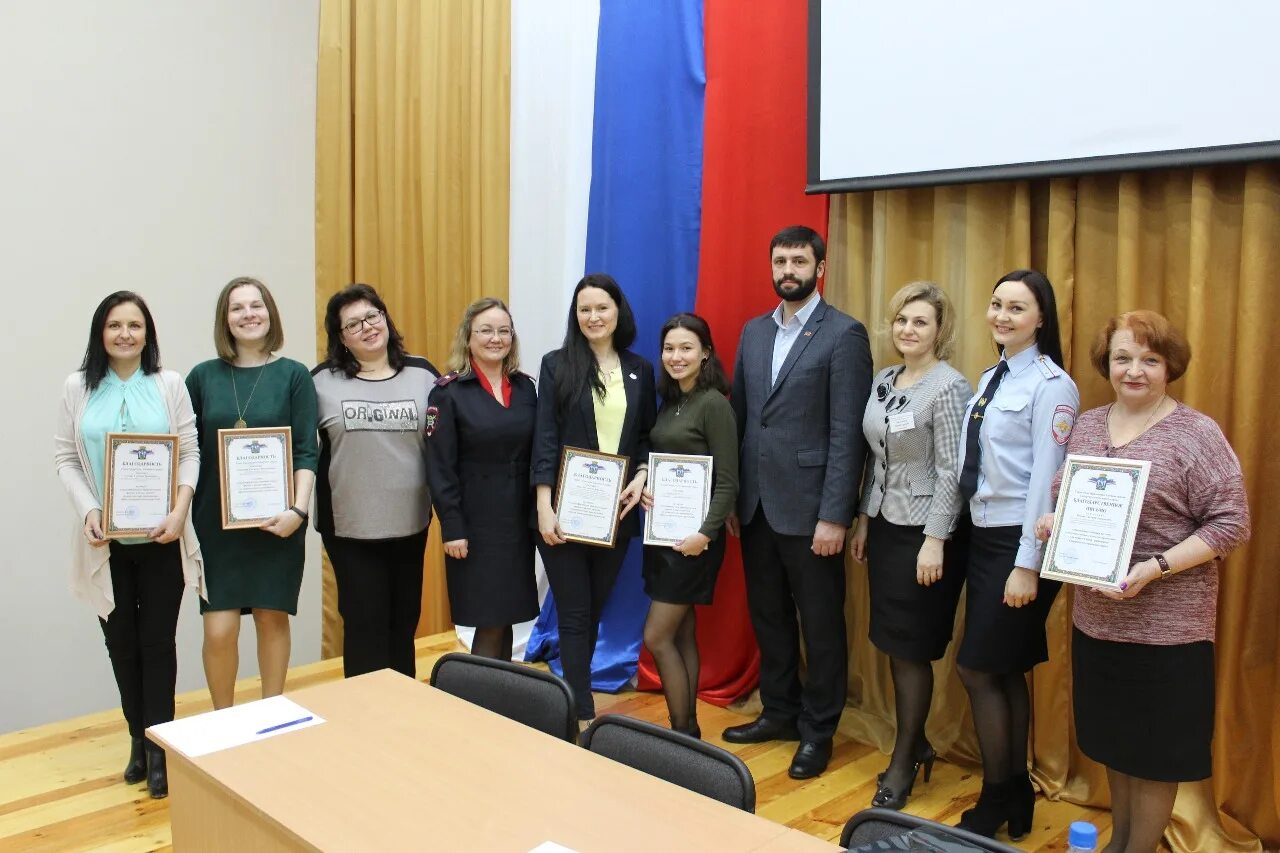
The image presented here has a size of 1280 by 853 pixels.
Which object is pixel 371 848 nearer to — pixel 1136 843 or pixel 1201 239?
pixel 1136 843

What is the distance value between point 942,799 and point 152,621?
2.61 m

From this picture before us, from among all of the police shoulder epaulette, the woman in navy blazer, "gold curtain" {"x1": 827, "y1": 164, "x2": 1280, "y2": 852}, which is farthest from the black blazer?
the police shoulder epaulette

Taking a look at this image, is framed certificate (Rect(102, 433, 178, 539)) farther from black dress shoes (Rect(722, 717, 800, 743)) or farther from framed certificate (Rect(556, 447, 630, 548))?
black dress shoes (Rect(722, 717, 800, 743))

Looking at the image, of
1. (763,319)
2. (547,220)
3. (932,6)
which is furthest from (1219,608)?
(547,220)

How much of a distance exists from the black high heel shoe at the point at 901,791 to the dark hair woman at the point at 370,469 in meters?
1.60

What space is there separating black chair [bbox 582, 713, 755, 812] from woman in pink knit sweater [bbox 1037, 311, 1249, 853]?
1.09 m

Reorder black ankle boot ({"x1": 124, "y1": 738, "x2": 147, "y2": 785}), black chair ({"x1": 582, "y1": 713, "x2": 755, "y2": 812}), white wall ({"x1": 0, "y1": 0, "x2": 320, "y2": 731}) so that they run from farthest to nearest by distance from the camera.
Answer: white wall ({"x1": 0, "y1": 0, "x2": 320, "y2": 731}) → black ankle boot ({"x1": 124, "y1": 738, "x2": 147, "y2": 785}) → black chair ({"x1": 582, "y1": 713, "x2": 755, "y2": 812})

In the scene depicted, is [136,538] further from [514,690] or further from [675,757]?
[675,757]

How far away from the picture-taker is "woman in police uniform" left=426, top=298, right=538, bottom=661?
3.39 meters

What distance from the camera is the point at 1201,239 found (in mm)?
2842

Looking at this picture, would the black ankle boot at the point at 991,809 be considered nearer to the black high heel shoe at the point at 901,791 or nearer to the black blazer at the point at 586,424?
the black high heel shoe at the point at 901,791

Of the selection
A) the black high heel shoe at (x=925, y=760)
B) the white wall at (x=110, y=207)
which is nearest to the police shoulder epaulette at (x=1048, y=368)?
the black high heel shoe at (x=925, y=760)

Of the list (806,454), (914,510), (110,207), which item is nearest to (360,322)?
(806,454)

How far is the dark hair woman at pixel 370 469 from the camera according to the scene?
3373mm
